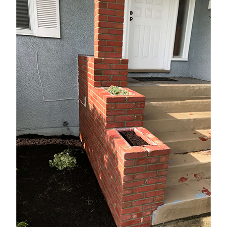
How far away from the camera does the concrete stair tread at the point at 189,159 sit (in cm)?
275

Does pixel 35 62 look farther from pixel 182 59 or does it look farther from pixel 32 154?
pixel 182 59

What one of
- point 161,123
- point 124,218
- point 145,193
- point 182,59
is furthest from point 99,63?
point 182,59

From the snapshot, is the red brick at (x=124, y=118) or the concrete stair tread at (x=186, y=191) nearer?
the concrete stair tread at (x=186, y=191)

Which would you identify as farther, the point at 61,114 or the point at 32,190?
the point at 61,114

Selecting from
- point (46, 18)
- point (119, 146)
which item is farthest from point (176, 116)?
point (46, 18)

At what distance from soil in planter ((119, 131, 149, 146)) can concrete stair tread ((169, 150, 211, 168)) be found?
28.1 inches

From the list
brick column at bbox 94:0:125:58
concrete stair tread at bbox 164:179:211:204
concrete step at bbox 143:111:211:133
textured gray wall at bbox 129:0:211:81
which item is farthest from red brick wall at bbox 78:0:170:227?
textured gray wall at bbox 129:0:211:81

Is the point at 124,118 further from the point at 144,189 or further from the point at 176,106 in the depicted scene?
the point at 176,106

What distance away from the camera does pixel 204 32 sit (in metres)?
5.05

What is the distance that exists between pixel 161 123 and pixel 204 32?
131 inches

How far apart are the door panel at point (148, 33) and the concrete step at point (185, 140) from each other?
8.60ft

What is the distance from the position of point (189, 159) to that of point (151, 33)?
3532 millimetres

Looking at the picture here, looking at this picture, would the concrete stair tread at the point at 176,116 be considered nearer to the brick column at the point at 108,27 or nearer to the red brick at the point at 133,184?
the brick column at the point at 108,27

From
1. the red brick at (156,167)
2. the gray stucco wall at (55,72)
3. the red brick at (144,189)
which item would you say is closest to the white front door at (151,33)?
the gray stucco wall at (55,72)
